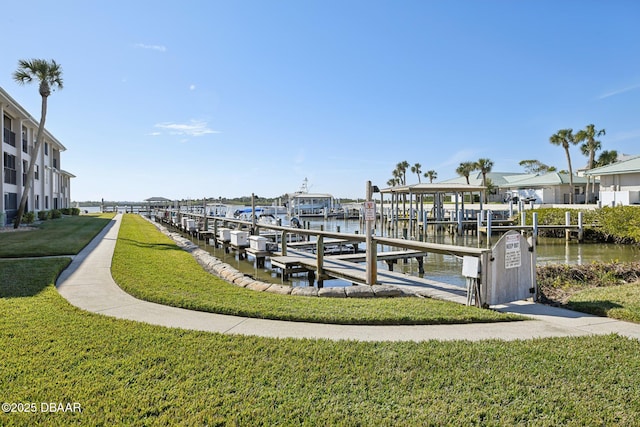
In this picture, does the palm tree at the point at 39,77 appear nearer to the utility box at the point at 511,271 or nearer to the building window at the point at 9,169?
the building window at the point at 9,169

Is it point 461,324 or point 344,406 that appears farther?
point 461,324

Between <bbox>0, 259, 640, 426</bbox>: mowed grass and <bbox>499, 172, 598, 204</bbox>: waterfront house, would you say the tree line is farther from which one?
<bbox>0, 259, 640, 426</bbox>: mowed grass

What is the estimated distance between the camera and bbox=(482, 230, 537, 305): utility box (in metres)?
6.37

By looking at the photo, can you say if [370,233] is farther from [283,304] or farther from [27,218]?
[27,218]

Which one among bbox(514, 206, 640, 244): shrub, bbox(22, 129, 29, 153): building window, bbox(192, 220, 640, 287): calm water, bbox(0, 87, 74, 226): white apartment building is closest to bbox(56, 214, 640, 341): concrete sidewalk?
bbox(192, 220, 640, 287): calm water

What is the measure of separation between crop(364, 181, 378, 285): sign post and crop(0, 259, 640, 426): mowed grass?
3822 mm

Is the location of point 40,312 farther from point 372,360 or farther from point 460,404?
point 460,404

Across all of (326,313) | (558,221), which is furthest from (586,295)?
(558,221)

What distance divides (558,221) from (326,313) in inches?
1055

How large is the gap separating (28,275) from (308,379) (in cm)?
795

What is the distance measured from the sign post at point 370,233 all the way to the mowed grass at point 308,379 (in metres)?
3.82

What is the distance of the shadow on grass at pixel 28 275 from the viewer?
727 centimetres

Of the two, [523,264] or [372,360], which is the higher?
[523,264]

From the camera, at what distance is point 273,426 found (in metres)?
3.00
